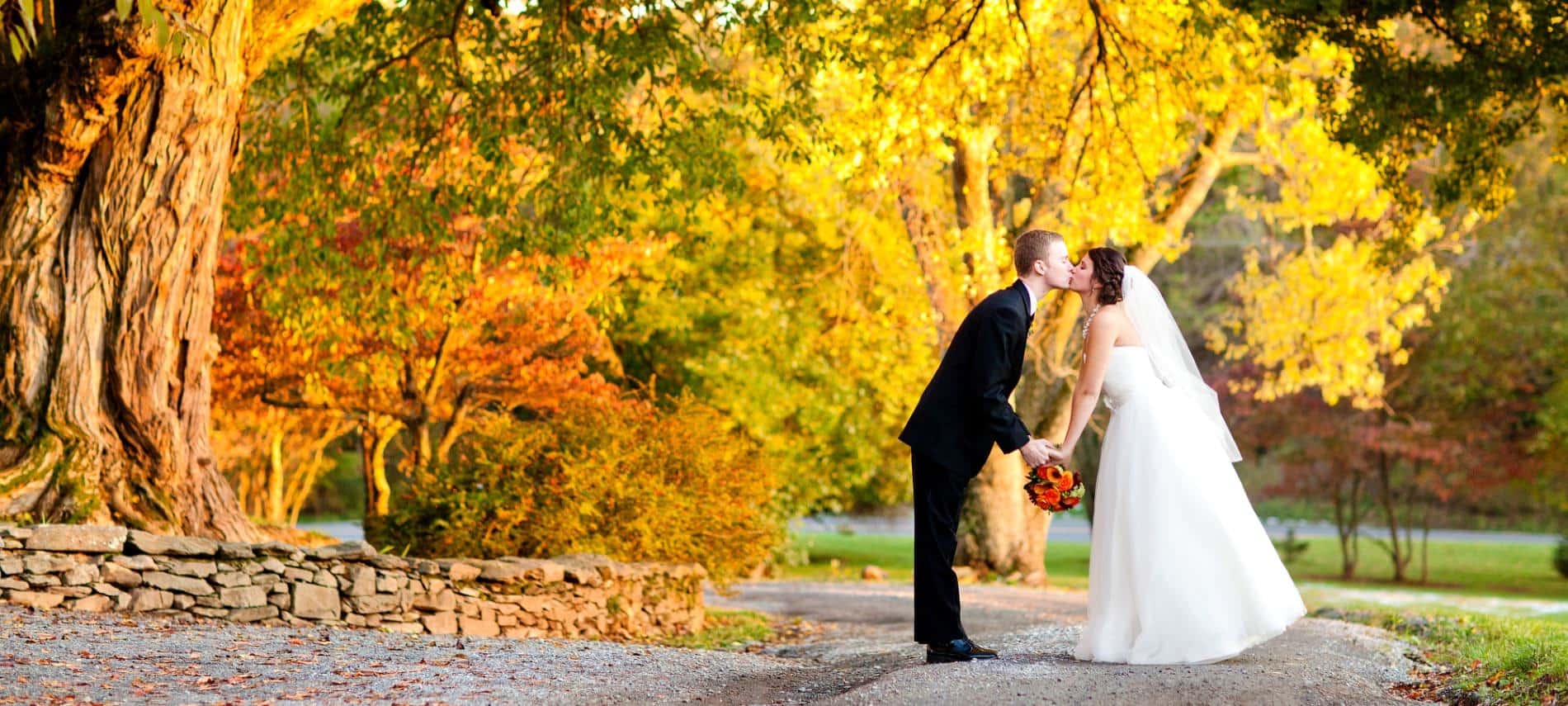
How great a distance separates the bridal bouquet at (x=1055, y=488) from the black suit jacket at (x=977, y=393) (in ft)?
1.26

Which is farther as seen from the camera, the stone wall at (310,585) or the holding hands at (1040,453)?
the stone wall at (310,585)

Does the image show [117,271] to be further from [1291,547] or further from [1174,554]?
[1291,547]

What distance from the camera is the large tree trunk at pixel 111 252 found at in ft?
32.2

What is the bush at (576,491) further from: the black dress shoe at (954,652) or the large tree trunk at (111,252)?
the black dress shoe at (954,652)

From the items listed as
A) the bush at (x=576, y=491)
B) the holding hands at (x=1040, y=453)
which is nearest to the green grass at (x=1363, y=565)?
the bush at (x=576, y=491)

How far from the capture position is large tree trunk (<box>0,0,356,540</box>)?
387 inches

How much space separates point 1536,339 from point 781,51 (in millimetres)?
17000

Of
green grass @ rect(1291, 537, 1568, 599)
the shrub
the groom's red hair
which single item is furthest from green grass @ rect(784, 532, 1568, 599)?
the groom's red hair

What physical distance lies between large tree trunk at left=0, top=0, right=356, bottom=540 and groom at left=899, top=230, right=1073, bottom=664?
5867mm

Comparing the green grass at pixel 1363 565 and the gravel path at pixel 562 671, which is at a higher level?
the green grass at pixel 1363 565

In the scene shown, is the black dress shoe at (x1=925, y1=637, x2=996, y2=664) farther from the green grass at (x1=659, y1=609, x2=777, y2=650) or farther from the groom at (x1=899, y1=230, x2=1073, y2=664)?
the green grass at (x1=659, y1=609, x2=777, y2=650)

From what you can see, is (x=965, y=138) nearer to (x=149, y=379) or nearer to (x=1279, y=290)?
(x=1279, y=290)

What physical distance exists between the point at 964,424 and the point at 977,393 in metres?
0.17

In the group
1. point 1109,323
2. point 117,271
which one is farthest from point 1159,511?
point 117,271
